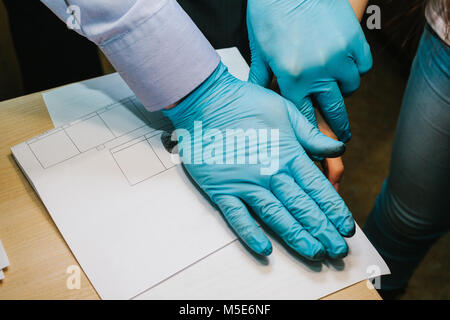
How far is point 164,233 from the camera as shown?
1.84ft

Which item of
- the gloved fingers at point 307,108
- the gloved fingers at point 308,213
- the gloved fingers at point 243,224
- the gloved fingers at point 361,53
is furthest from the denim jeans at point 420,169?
the gloved fingers at point 243,224

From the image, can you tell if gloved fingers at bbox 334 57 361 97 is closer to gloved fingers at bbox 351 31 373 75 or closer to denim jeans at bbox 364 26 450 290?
gloved fingers at bbox 351 31 373 75

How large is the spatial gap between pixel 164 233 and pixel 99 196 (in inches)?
5.1

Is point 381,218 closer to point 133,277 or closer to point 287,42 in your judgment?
point 287,42

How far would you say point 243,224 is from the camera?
1.82ft

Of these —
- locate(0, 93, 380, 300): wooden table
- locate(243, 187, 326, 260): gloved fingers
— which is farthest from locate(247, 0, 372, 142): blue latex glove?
locate(0, 93, 380, 300): wooden table

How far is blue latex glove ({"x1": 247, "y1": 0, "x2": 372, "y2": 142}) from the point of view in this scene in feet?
2.23

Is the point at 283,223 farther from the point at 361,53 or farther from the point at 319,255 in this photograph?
the point at 361,53

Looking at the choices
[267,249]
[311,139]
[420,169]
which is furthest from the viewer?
[420,169]

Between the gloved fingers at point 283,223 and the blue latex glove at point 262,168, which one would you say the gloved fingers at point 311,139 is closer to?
the blue latex glove at point 262,168

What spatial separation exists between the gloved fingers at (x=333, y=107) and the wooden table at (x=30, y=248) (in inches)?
13.0

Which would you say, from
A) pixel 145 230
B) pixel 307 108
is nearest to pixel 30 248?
pixel 145 230

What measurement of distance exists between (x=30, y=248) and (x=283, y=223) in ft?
1.30
